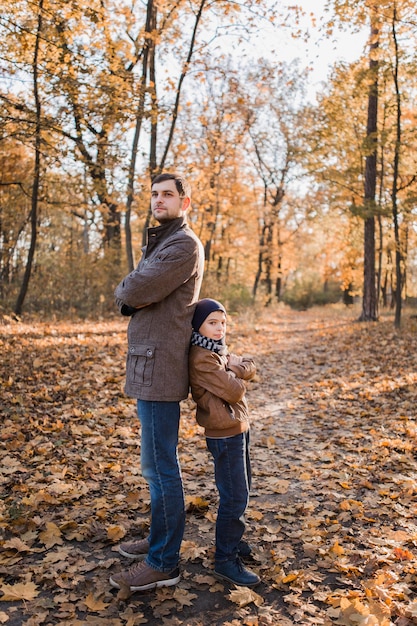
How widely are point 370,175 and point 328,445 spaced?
12829 millimetres

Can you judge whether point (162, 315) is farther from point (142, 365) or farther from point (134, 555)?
point (134, 555)

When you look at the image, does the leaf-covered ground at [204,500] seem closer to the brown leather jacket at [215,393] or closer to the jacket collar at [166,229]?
the brown leather jacket at [215,393]

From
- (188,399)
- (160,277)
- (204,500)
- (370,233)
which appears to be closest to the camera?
→ (160,277)

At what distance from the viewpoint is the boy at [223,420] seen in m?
3.19

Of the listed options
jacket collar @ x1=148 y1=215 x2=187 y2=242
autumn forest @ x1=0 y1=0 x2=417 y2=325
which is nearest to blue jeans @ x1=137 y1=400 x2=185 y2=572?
jacket collar @ x1=148 y1=215 x2=187 y2=242

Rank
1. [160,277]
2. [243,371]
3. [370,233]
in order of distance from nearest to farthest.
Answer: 1. [160,277]
2. [243,371]
3. [370,233]

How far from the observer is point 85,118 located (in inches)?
418

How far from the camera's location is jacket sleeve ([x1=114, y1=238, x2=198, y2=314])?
2971 mm

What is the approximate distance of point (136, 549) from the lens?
362 centimetres

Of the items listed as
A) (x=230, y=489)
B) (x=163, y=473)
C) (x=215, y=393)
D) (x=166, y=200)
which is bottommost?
(x=230, y=489)

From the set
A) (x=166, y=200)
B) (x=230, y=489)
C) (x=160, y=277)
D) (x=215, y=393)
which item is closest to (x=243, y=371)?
(x=215, y=393)

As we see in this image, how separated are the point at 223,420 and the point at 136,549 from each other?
1.21 m

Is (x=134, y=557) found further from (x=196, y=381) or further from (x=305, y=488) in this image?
(x=305, y=488)

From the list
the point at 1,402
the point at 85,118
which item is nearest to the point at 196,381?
the point at 1,402
